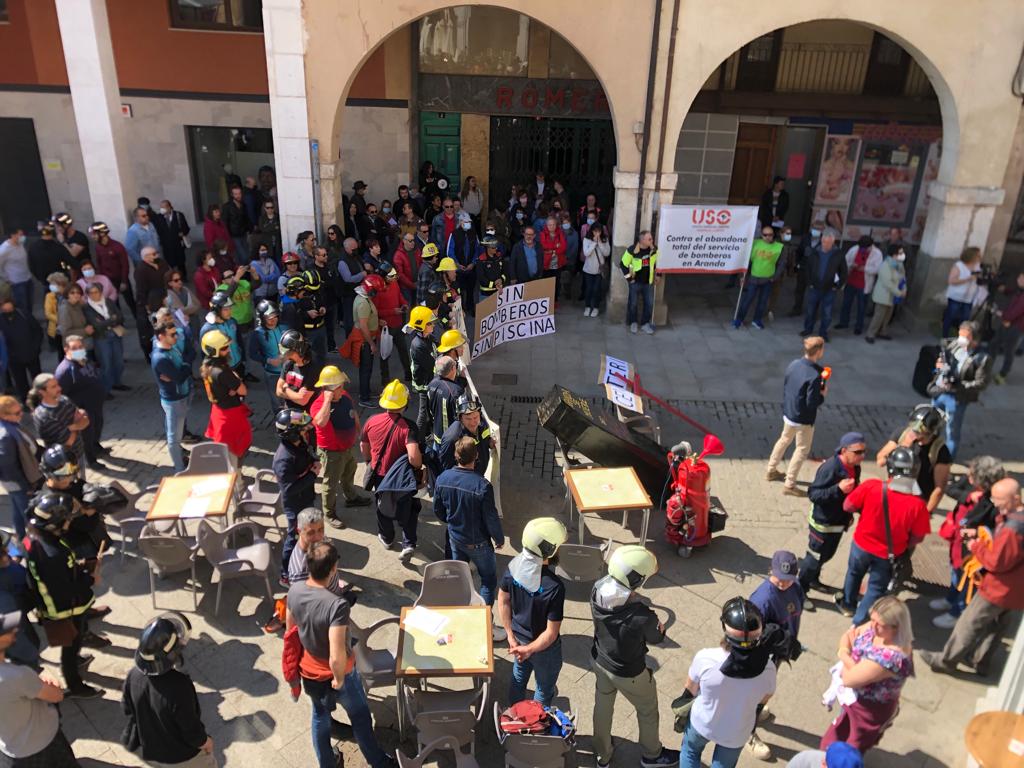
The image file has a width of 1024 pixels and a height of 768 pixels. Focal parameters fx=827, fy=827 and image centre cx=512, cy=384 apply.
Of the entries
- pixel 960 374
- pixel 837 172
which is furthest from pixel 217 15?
pixel 960 374

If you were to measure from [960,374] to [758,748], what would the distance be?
5.21 metres

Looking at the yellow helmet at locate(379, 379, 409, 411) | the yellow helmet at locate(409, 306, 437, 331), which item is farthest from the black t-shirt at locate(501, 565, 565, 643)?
the yellow helmet at locate(409, 306, 437, 331)

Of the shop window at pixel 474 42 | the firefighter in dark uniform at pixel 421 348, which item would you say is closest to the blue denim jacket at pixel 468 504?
the firefighter in dark uniform at pixel 421 348

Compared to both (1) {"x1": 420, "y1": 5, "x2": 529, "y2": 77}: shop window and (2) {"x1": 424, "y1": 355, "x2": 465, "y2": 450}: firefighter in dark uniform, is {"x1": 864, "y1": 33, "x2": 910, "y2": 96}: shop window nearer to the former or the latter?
(1) {"x1": 420, "y1": 5, "x2": 529, "y2": 77}: shop window

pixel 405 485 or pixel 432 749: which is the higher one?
pixel 405 485

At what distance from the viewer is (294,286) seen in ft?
34.7

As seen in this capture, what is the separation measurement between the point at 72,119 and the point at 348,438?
1292 centimetres

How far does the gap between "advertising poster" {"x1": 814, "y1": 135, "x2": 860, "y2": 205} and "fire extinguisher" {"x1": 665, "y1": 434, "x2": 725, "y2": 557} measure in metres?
12.3

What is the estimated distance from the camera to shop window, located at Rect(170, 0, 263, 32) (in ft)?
53.4

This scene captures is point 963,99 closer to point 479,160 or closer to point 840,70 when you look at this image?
point 840,70

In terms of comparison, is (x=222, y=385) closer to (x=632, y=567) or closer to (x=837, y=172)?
(x=632, y=567)

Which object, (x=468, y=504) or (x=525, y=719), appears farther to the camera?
(x=468, y=504)

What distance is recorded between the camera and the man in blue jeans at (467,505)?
658 centimetres

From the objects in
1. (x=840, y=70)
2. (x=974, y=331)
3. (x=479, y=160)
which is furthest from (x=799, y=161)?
(x=974, y=331)
